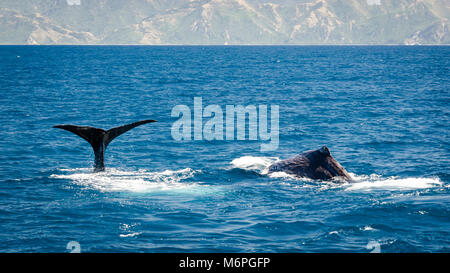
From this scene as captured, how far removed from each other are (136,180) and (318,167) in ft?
23.0

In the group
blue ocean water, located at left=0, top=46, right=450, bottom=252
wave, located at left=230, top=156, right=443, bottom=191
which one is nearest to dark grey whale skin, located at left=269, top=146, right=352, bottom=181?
wave, located at left=230, top=156, right=443, bottom=191

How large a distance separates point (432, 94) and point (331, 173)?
44519 mm

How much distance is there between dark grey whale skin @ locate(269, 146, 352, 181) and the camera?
832 inches

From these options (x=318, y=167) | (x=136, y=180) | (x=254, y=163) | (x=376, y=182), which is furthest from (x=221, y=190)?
(x=376, y=182)

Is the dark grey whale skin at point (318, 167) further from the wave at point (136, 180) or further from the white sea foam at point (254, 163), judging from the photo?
the wave at point (136, 180)

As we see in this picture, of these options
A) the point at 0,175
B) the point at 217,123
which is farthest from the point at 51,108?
the point at 0,175

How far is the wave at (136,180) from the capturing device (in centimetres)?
1986

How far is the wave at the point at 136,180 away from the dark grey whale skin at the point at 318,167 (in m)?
3.78

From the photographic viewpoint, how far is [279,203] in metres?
18.2

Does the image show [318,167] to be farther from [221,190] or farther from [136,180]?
[136,180]

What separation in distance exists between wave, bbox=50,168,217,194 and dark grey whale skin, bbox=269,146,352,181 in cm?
378

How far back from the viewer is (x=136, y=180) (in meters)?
21.3

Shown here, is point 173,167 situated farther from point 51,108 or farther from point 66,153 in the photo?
point 51,108

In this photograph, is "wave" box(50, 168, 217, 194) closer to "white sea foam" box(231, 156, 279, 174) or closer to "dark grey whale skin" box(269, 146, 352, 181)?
"white sea foam" box(231, 156, 279, 174)
